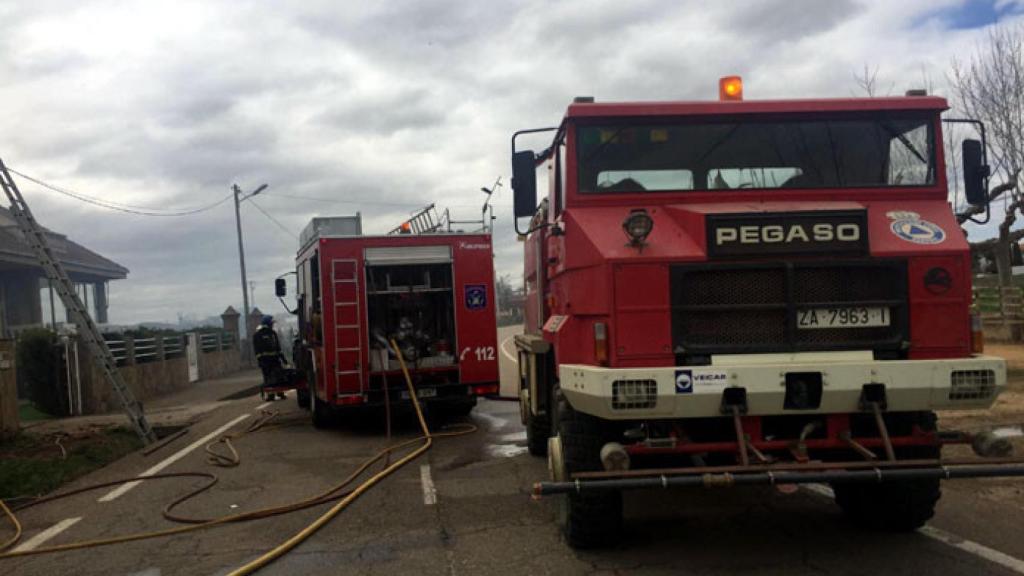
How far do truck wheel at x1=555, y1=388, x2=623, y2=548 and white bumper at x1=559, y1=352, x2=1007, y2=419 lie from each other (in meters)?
0.54

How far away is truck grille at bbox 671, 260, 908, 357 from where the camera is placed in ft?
16.3

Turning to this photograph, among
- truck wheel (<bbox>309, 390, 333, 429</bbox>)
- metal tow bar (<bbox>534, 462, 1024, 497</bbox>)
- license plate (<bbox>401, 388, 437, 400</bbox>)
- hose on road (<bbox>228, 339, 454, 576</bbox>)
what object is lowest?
hose on road (<bbox>228, 339, 454, 576</bbox>)

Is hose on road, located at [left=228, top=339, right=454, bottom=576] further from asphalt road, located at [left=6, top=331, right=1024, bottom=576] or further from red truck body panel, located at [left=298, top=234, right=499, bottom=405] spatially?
red truck body panel, located at [left=298, top=234, right=499, bottom=405]

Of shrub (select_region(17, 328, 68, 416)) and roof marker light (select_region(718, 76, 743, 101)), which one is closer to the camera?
roof marker light (select_region(718, 76, 743, 101))

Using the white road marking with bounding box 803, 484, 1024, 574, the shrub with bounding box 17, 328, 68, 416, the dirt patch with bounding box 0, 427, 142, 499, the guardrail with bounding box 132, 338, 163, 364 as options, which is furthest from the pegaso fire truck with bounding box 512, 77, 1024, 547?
the guardrail with bounding box 132, 338, 163, 364

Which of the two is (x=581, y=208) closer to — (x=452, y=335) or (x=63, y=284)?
(x=452, y=335)

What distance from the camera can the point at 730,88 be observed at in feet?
20.1

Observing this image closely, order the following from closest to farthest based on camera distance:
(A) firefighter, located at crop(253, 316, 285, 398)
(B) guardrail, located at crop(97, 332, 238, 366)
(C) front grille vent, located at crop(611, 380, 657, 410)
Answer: (C) front grille vent, located at crop(611, 380, 657, 410) → (A) firefighter, located at crop(253, 316, 285, 398) → (B) guardrail, located at crop(97, 332, 238, 366)

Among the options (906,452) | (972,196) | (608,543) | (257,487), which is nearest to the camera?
(906,452)

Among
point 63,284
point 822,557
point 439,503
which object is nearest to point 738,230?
point 822,557

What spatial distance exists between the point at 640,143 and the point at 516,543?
2.91 metres

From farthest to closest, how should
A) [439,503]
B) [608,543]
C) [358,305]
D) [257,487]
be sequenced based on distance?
1. [358,305]
2. [257,487]
3. [439,503]
4. [608,543]

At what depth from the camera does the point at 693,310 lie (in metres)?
4.98

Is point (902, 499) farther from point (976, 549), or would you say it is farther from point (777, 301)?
point (777, 301)
